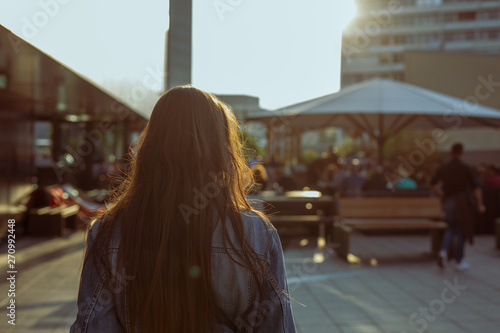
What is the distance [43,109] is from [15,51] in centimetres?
707

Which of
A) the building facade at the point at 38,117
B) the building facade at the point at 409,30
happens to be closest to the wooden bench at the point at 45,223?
the building facade at the point at 38,117

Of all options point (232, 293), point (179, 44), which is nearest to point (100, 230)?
point (232, 293)

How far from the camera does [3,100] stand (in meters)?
10.1

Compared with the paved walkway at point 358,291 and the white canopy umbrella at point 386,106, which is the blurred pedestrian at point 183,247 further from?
the white canopy umbrella at point 386,106

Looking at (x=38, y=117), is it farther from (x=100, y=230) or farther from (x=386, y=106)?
(x=100, y=230)

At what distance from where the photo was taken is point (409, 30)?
2972 inches

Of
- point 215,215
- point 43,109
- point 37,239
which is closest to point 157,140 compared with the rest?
point 215,215

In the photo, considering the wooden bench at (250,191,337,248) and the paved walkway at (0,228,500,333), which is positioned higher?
the wooden bench at (250,191,337,248)

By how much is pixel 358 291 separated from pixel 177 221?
5.16m

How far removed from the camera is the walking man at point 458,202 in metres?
7.75

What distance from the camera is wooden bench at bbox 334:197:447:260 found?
340 inches

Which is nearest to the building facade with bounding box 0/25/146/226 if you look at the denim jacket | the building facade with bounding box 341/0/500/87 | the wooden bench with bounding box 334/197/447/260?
the denim jacket

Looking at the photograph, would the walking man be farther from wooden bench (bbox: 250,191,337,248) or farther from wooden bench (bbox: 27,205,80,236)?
wooden bench (bbox: 27,205,80,236)

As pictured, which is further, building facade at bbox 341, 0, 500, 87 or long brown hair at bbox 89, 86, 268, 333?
building facade at bbox 341, 0, 500, 87
